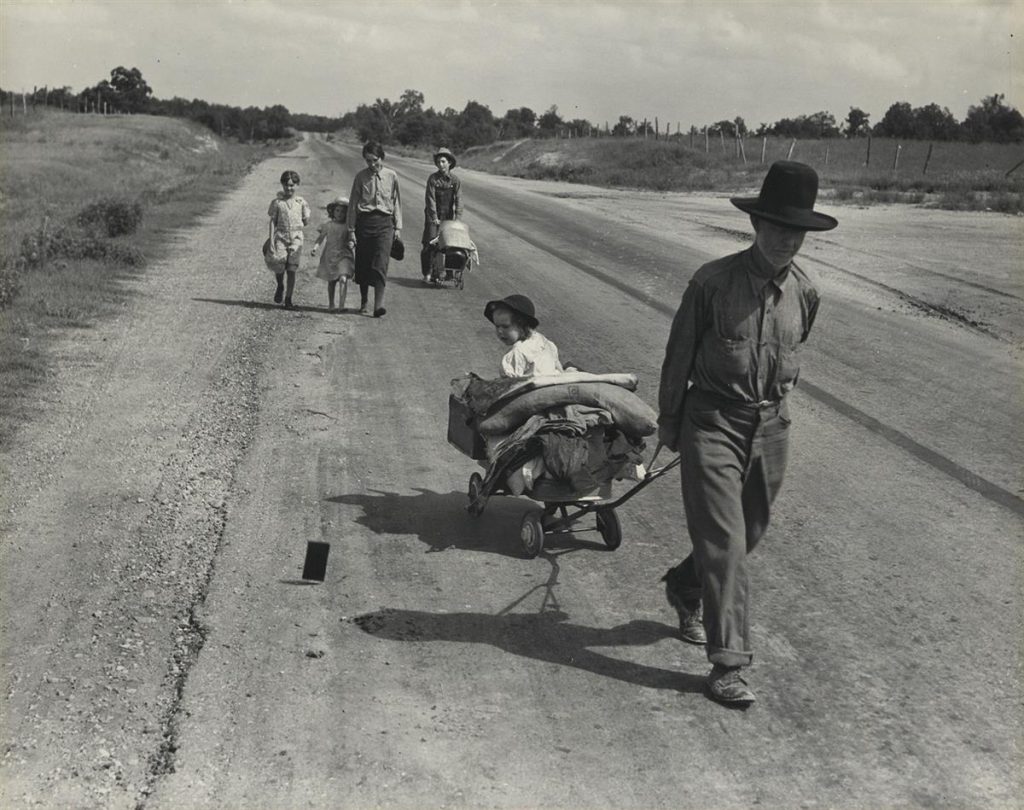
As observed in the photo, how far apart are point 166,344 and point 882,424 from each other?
7079 millimetres

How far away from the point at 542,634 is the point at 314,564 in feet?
4.23

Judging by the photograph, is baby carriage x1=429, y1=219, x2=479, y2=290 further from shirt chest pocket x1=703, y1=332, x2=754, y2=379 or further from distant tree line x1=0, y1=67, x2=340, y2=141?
distant tree line x1=0, y1=67, x2=340, y2=141

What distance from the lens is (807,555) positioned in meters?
6.68

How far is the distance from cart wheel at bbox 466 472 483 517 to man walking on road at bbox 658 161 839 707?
2076 mm

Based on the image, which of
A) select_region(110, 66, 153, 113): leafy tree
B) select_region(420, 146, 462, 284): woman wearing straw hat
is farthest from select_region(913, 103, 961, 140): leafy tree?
select_region(110, 66, 153, 113): leafy tree

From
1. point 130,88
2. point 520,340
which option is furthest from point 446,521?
point 130,88

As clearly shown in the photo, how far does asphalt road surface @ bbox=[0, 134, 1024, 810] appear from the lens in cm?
437

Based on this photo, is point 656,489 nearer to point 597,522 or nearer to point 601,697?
point 597,522

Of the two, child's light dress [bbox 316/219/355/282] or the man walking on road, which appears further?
child's light dress [bbox 316/219/355/282]

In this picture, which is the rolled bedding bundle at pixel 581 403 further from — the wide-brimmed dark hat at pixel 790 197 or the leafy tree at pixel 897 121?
the leafy tree at pixel 897 121

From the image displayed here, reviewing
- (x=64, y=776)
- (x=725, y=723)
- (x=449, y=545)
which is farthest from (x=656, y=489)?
(x=64, y=776)

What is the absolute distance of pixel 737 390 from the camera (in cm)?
500

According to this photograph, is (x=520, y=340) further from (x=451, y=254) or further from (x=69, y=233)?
(x=69, y=233)

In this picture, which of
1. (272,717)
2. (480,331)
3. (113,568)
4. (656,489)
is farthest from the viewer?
(480,331)
